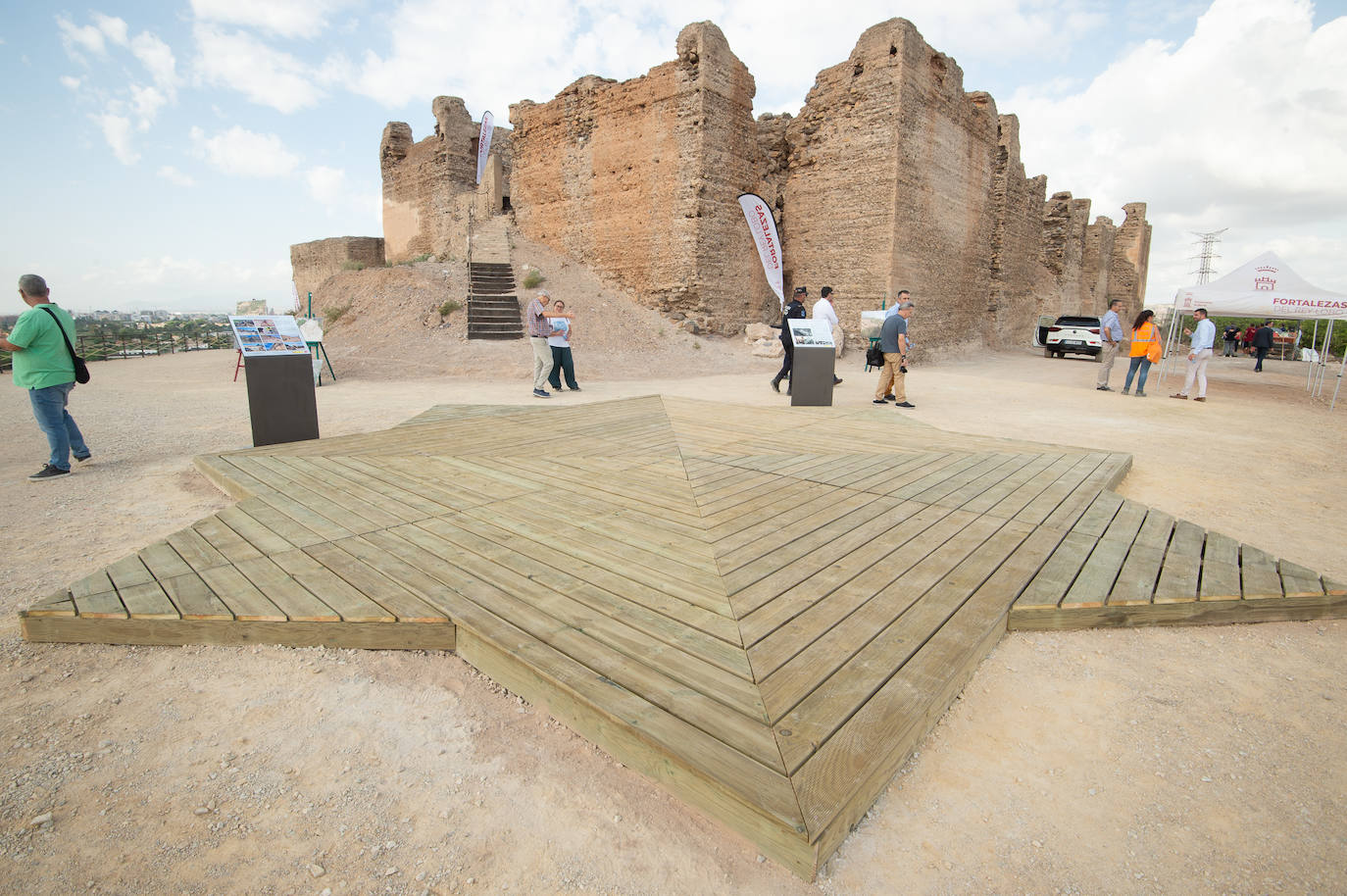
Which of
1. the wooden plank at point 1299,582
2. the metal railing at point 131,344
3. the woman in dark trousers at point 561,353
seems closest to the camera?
the wooden plank at point 1299,582

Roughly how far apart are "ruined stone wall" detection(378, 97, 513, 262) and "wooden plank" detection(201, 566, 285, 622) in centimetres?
1843

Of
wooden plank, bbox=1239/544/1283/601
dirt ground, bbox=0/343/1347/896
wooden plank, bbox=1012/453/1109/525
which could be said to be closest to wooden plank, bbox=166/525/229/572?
dirt ground, bbox=0/343/1347/896

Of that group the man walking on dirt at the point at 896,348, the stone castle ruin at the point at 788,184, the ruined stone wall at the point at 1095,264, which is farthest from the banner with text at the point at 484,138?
the ruined stone wall at the point at 1095,264

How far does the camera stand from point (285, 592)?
8.57ft

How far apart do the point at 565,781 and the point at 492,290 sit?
1522 cm

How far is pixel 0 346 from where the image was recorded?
4734mm

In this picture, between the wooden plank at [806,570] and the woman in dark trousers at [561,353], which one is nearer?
the wooden plank at [806,570]

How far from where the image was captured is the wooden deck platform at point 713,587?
182cm

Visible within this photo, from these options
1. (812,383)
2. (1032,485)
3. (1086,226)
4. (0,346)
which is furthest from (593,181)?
(1086,226)

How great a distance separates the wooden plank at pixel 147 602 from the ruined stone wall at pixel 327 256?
2533cm

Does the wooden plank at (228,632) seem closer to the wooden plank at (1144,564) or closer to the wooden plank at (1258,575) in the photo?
the wooden plank at (1144,564)

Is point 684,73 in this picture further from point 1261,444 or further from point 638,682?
point 638,682

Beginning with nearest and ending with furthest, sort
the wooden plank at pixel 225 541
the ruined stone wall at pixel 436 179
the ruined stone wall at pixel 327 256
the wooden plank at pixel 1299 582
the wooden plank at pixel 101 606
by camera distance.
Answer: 1. the wooden plank at pixel 101 606
2. the wooden plank at pixel 1299 582
3. the wooden plank at pixel 225 541
4. the ruined stone wall at pixel 436 179
5. the ruined stone wall at pixel 327 256

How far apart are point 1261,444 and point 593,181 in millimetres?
14502
